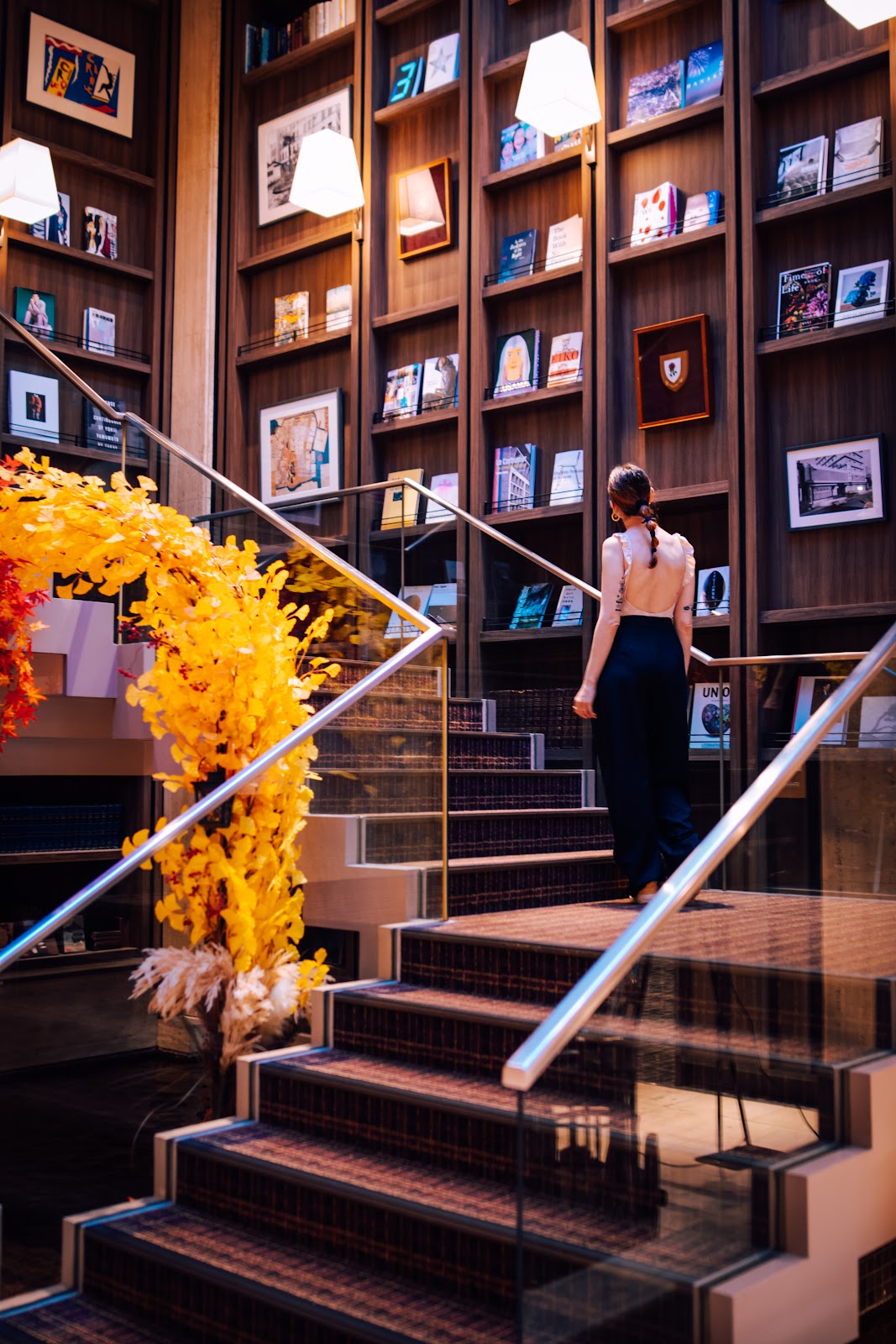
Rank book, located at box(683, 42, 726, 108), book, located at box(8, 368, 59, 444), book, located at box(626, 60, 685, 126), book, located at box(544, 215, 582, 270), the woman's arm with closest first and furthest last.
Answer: the woman's arm < book, located at box(8, 368, 59, 444) < book, located at box(683, 42, 726, 108) < book, located at box(626, 60, 685, 126) < book, located at box(544, 215, 582, 270)

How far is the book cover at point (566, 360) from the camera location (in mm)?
6059

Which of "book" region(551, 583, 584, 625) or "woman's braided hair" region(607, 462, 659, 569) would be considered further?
"book" region(551, 583, 584, 625)

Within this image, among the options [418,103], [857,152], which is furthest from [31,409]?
[857,152]

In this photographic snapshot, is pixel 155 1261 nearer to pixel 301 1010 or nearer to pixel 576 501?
pixel 301 1010

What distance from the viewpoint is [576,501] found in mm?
5965

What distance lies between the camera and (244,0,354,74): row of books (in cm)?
730

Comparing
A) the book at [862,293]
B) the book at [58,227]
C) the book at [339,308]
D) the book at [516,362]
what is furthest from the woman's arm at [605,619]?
the book at [58,227]

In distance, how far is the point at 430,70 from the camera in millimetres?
6824

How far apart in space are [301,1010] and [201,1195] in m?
0.61

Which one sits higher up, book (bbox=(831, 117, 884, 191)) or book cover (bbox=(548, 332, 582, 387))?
book (bbox=(831, 117, 884, 191))

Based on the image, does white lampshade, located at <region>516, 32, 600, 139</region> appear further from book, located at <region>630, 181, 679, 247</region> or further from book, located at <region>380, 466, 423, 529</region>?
book, located at <region>380, 466, 423, 529</region>

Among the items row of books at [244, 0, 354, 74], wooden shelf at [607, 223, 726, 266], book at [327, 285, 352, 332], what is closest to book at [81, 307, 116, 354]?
book at [327, 285, 352, 332]

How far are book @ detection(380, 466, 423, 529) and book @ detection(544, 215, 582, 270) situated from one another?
1497 mm

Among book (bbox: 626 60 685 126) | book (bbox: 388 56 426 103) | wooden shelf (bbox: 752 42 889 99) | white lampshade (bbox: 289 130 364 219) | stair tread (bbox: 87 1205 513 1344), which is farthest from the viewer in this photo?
book (bbox: 388 56 426 103)
